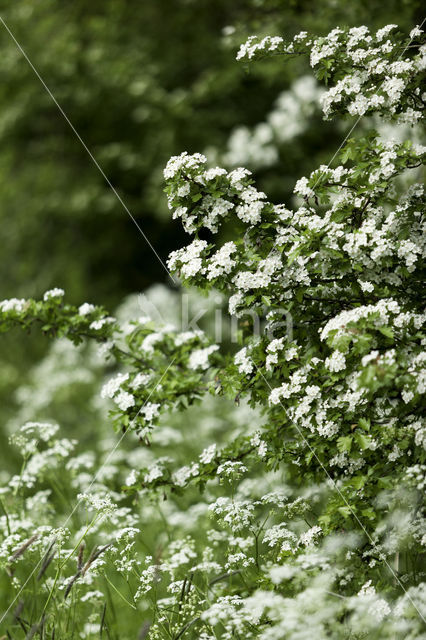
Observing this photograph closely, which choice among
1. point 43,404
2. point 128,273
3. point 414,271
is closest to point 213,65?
point 128,273

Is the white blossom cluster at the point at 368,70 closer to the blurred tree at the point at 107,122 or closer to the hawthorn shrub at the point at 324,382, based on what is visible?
the hawthorn shrub at the point at 324,382

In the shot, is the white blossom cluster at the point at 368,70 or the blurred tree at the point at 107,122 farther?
the blurred tree at the point at 107,122

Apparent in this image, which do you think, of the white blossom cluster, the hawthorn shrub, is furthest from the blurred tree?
the hawthorn shrub

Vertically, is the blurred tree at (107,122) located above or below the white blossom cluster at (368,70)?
above

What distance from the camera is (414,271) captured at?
2.82 metres

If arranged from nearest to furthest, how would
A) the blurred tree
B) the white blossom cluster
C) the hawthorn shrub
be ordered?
the hawthorn shrub
the white blossom cluster
the blurred tree

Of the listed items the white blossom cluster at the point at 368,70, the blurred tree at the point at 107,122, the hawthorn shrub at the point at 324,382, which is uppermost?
the blurred tree at the point at 107,122

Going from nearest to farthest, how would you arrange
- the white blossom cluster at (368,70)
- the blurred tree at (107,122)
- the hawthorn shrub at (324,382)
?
the hawthorn shrub at (324,382)
the white blossom cluster at (368,70)
the blurred tree at (107,122)

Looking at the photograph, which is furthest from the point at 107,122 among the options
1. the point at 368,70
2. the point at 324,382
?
the point at 324,382

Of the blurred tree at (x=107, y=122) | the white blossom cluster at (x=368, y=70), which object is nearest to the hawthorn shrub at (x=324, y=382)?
the white blossom cluster at (x=368, y=70)

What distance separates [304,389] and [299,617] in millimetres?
840

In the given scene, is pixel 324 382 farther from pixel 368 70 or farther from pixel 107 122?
pixel 107 122

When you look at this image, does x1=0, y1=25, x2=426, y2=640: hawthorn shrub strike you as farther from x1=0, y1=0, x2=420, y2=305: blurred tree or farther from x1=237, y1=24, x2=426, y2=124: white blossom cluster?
x1=0, y1=0, x2=420, y2=305: blurred tree

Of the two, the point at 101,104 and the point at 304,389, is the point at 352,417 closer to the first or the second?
the point at 304,389
